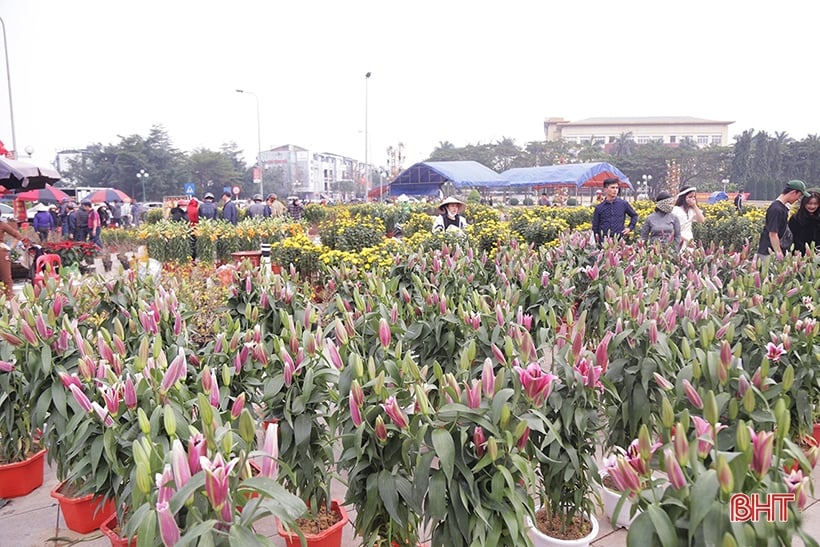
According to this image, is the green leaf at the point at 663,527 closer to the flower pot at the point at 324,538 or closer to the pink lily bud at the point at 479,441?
the pink lily bud at the point at 479,441

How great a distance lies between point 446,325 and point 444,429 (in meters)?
1.28

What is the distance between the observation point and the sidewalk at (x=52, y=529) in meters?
2.50

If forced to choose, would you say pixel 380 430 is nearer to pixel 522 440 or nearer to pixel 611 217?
pixel 522 440

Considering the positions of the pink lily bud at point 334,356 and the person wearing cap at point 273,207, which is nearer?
the pink lily bud at point 334,356

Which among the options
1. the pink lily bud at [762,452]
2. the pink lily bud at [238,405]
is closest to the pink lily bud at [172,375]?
the pink lily bud at [238,405]

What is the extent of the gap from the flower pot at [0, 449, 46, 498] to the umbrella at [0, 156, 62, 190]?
19.0ft

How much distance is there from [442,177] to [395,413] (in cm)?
3576

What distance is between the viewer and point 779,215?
5227 millimetres

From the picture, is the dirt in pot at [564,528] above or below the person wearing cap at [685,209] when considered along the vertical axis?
below

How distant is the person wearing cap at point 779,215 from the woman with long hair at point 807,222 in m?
0.07

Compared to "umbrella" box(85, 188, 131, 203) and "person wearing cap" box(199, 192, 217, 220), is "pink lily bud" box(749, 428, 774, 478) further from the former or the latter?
"umbrella" box(85, 188, 131, 203)

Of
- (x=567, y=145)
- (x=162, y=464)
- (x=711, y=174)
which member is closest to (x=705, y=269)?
(x=162, y=464)

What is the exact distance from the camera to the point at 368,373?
79.3 inches

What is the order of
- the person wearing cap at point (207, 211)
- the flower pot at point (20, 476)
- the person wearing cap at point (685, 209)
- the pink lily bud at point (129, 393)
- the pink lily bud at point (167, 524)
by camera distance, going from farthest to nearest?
the person wearing cap at point (207, 211) → the person wearing cap at point (685, 209) → the flower pot at point (20, 476) → the pink lily bud at point (129, 393) → the pink lily bud at point (167, 524)
